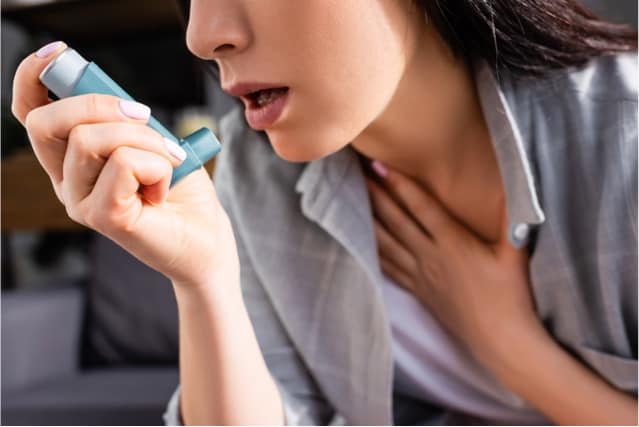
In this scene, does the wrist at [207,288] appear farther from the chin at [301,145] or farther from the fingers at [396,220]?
the fingers at [396,220]

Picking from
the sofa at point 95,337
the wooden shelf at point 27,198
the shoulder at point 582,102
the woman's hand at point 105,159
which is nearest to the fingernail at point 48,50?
the woman's hand at point 105,159

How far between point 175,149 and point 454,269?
33 centimetres

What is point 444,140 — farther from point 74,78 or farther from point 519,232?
point 74,78

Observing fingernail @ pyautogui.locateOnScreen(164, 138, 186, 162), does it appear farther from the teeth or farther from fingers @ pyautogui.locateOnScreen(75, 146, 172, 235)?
the teeth

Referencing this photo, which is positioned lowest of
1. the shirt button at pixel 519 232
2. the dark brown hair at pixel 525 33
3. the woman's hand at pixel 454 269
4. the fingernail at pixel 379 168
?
the woman's hand at pixel 454 269

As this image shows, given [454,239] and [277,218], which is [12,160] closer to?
[277,218]

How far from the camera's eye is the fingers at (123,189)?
31 centimetres

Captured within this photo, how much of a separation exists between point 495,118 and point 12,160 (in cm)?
69

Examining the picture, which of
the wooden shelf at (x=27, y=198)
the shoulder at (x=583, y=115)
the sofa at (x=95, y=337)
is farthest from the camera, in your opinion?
the sofa at (x=95, y=337)

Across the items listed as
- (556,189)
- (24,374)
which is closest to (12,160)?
(24,374)

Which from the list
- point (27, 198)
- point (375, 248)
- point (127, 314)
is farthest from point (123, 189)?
point (127, 314)

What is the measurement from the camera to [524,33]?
49cm

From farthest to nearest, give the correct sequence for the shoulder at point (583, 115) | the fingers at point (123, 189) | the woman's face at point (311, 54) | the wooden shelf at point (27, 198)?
the wooden shelf at point (27, 198) < the shoulder at point (583, 115) < the woman's face at point (311, 54) < the fingers at point (123, 189)

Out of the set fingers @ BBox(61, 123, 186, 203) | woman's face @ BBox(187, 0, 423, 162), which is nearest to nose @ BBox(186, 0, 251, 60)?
woman's face @ BBox(187, 0, 423, 162)
